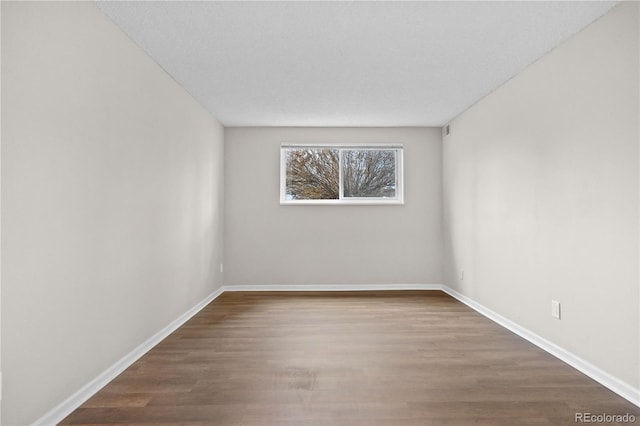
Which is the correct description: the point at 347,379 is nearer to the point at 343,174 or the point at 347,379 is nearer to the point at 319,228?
the point at 319,228

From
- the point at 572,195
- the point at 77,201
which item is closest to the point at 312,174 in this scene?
the point at 572,195

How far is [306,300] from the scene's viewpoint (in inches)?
174

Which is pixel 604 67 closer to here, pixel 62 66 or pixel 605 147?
pixel 605 147

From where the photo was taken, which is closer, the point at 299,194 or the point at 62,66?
the point at 62,66

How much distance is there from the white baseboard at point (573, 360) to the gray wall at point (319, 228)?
1.50 metres

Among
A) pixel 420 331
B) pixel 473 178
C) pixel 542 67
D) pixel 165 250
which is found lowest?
pixel 420 331

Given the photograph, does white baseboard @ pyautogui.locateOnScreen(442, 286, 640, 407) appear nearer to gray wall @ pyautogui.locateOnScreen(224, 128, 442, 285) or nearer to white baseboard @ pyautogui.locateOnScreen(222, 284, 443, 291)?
white baseboard @ pyautogui.locateOnScreen(222, 284, 443, 291)

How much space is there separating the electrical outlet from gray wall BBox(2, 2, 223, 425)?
3.12m

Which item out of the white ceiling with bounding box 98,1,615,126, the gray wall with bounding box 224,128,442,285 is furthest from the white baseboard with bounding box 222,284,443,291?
the white ceiling with bounding box 98,1,615,126

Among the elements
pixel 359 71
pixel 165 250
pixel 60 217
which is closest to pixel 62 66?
pixel 60 217

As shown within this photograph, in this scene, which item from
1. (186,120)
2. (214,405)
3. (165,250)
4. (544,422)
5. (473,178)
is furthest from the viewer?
(473,178)

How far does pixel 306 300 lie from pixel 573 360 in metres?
2.76

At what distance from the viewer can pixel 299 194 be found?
5188 mm

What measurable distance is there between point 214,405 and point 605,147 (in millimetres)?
2809
